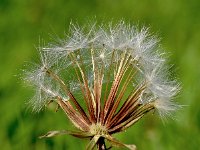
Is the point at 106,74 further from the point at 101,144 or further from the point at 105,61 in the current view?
the point at 101,144

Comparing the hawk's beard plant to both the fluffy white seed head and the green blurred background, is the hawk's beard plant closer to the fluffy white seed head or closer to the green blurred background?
the fluffy white seed head

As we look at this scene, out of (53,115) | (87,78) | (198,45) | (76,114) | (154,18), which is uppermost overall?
(154,18)

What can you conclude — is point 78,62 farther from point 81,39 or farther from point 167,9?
point 167,9

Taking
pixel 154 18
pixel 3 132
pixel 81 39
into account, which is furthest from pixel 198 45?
pixel 81 39

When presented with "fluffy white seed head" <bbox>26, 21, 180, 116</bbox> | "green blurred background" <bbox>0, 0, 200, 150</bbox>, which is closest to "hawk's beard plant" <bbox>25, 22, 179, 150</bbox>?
"fluffy white seed head" <bbox>26, 21, 180, 116</bbox>

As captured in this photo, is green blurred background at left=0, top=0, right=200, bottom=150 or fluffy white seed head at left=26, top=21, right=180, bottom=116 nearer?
fluffy white seed head at left=26, top=21, right=180, bottom=116

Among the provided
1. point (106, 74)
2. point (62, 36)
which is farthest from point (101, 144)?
point (62, 36)
